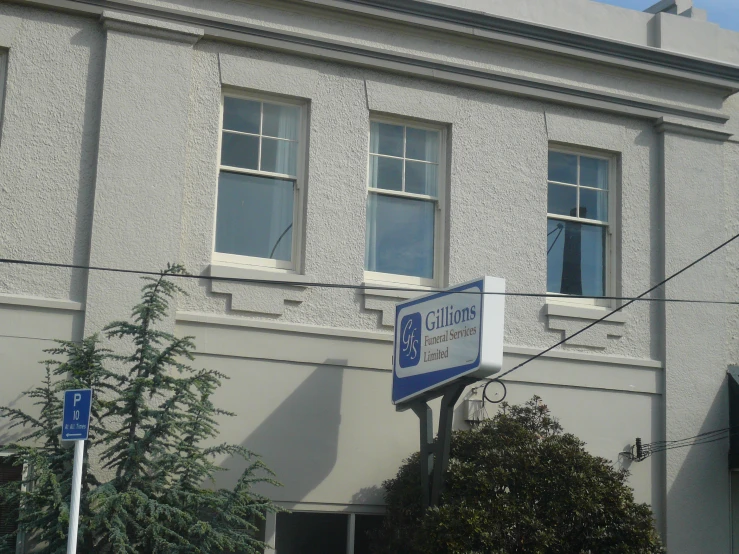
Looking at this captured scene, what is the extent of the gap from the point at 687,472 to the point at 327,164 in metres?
5.50

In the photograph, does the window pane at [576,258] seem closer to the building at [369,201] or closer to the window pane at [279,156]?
the building at [369,201]

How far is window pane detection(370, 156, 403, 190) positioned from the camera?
12.7m

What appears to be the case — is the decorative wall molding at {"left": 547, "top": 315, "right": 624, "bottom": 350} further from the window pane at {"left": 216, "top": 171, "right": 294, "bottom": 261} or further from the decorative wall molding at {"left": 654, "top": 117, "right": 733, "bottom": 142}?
the window pane at {"left": 216, "top": 171, "right": 294, "bottom": 261}

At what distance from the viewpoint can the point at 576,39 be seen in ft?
44.1

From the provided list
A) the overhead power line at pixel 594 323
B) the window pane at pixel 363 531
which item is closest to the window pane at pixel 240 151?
the overhead power line at pixel 594 323

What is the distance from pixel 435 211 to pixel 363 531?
366 cm

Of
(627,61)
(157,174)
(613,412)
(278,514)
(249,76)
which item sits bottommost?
(278,514)

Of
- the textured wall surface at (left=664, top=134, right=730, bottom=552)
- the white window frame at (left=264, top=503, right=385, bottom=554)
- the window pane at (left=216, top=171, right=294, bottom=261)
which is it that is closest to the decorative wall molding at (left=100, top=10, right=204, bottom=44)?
the window pane at (left=216, top=171, right=294, bottom=261)

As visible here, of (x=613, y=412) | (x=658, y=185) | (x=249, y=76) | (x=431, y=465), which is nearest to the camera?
(x=431, y=465)

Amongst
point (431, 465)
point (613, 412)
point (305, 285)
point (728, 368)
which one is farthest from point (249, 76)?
point (728, 368)

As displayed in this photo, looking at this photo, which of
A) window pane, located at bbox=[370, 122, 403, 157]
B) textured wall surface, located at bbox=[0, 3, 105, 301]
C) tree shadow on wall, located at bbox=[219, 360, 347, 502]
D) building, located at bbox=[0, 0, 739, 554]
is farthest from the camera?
window pane, located at bbox=[370, 122, 403, 157]

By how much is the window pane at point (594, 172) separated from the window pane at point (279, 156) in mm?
3708

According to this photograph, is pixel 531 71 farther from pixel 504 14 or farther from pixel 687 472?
pixel 687 472

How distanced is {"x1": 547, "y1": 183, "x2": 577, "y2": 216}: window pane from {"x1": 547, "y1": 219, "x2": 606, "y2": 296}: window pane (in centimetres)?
14
